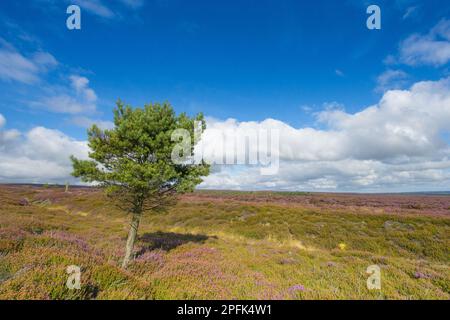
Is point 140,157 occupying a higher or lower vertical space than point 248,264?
higher

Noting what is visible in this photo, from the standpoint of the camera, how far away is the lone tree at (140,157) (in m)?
8.26

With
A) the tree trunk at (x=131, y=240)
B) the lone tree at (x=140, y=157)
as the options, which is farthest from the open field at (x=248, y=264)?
the lone tree at (x=140, y=157)

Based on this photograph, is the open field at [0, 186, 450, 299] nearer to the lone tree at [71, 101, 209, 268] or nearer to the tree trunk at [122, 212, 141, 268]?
the tree trunk at [122, 212, 141, 268]

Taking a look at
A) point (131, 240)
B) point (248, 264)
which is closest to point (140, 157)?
point (131, 240)

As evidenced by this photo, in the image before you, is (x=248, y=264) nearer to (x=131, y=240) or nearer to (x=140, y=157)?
(x=131, y=240)

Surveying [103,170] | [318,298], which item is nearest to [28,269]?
[103,170]

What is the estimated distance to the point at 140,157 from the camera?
887 centimetres

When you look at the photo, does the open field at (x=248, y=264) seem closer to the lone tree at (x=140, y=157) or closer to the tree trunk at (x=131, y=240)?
the tree trunk at (x=131, y=240)

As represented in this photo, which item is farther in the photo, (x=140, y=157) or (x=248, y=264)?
(x=248, y=264)

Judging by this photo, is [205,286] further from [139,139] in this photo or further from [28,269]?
[139,139]

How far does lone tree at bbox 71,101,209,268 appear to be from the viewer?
8258 mm

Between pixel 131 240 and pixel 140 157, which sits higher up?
pixel 140 157

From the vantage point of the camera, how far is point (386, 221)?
21422 millimetres

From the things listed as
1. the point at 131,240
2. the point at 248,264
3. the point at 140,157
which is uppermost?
A: the point at 140,157
